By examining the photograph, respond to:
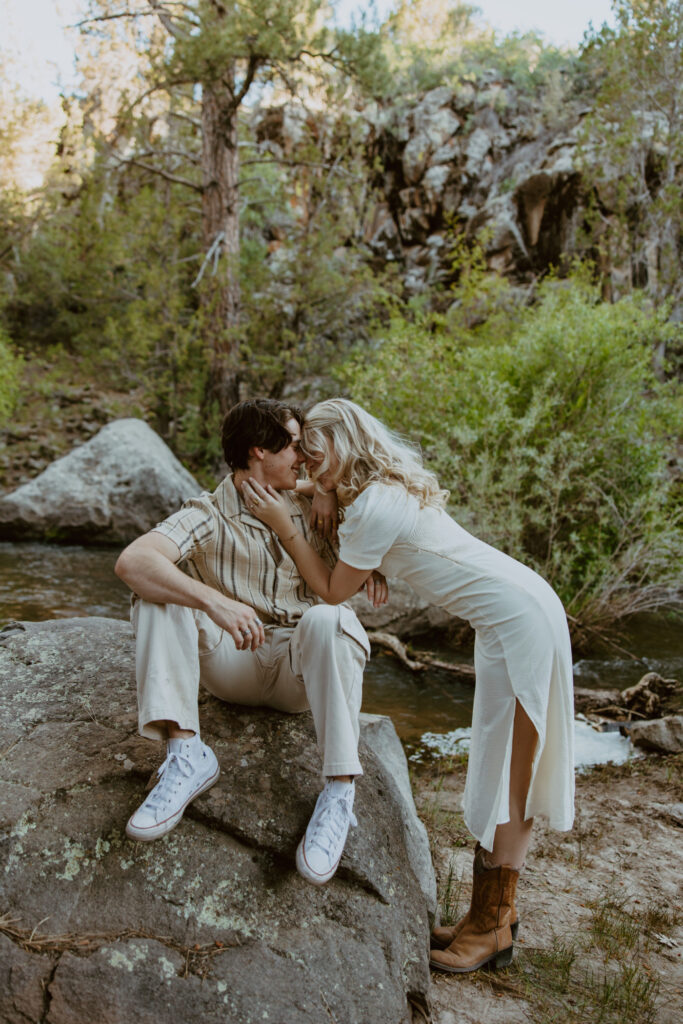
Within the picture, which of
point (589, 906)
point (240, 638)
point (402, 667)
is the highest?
point (240, 638)

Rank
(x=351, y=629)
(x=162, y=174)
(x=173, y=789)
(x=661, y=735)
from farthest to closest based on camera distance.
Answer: (x=162, y=174) < (x=661, y=735) < (x=351, y=629) < (x=173, y=789)

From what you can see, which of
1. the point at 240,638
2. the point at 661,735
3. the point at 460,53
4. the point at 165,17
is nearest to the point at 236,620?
the point at 240,638

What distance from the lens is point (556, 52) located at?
2183 centimetres

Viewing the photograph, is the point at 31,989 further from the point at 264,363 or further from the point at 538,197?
the point at 538,197

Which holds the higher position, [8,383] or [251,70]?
[251,70]

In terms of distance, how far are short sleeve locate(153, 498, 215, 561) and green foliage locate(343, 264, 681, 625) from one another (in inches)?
181

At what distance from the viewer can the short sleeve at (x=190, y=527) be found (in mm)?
2594

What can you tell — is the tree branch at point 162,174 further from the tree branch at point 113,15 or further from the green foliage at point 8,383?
the green foliage at point 8,383

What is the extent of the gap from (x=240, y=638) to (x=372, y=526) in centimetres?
57

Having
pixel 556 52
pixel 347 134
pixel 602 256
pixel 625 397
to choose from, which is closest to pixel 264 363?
pixel 347 134

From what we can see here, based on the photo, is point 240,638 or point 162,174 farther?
point 162,174

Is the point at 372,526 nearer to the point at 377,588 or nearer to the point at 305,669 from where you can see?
the point at 377,588

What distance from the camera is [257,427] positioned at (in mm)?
2791

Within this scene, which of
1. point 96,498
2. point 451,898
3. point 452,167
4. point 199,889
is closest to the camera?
point 199,889
